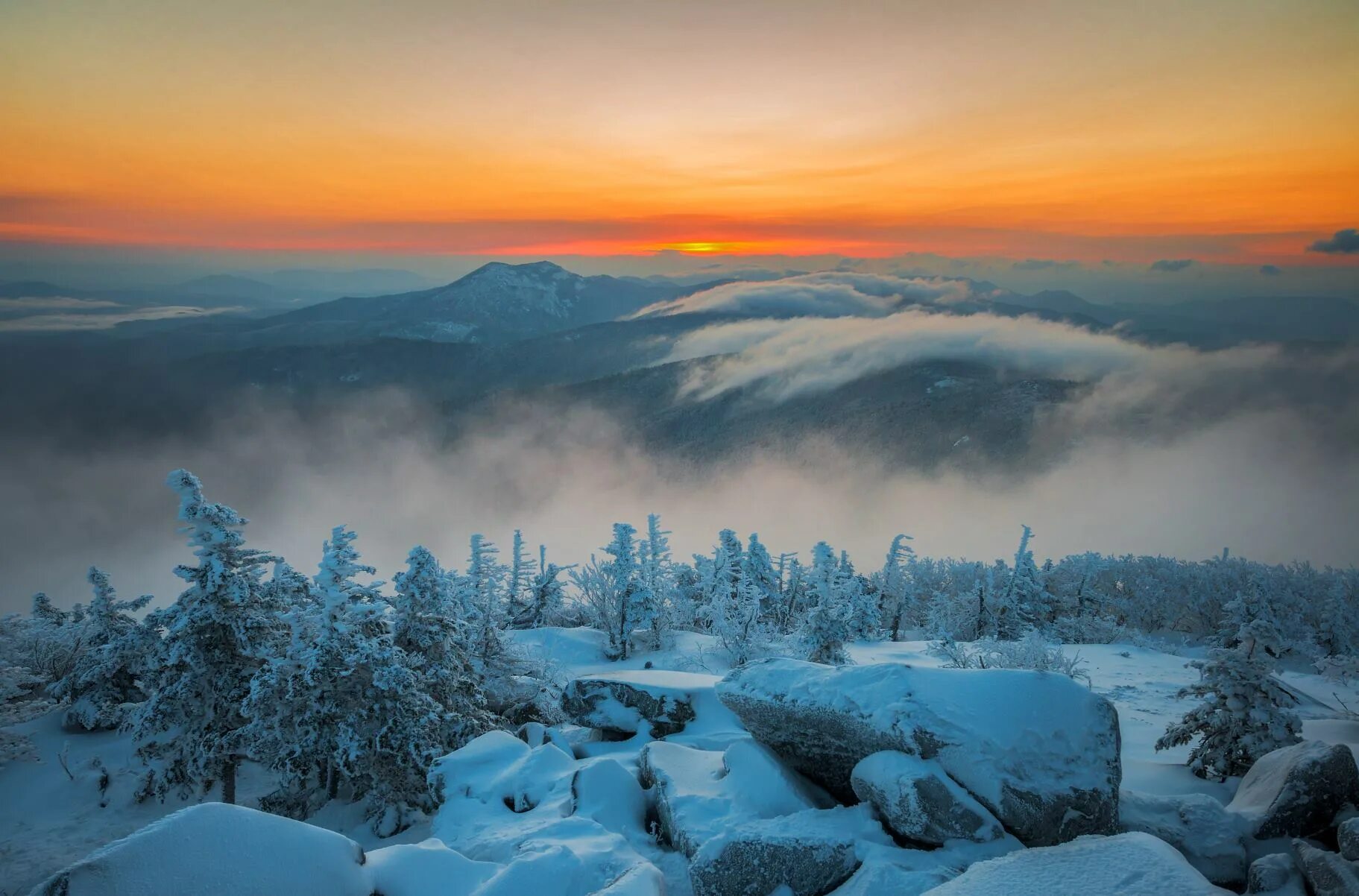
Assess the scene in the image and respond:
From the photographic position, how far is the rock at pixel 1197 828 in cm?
897

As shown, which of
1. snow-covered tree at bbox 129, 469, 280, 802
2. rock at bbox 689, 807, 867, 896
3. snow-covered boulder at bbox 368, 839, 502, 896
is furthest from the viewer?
snow-covered tree at bbox 129, 469, 280, 802

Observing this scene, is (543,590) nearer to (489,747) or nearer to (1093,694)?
(489,747)

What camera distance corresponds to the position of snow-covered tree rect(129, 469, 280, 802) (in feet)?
54.4

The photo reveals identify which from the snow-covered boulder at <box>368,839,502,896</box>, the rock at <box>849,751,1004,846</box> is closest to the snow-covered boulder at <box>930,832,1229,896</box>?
the rock at <box>849,751,1004,846</box>

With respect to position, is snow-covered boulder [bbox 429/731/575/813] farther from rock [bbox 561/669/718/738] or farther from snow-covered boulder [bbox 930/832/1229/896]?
snow-covered boulder [bbox 930/832/1229/896]

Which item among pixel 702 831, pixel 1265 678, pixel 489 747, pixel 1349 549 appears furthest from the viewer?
pixel 1349 549

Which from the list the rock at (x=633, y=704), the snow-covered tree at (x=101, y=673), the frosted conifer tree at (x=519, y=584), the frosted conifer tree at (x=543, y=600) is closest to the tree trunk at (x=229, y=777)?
the snow-covered tree at (x=101, y=673)

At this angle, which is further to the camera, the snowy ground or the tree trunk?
the tree trunk

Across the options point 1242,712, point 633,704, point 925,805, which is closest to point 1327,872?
point 925,805

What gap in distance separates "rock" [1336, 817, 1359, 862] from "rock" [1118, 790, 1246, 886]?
4.36ft

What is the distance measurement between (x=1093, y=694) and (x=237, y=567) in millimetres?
20308

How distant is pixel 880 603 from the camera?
52.3 meters

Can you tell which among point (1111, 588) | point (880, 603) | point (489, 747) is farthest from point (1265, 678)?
point (1111, 588)

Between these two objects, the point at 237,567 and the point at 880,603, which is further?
the point at 880,603
